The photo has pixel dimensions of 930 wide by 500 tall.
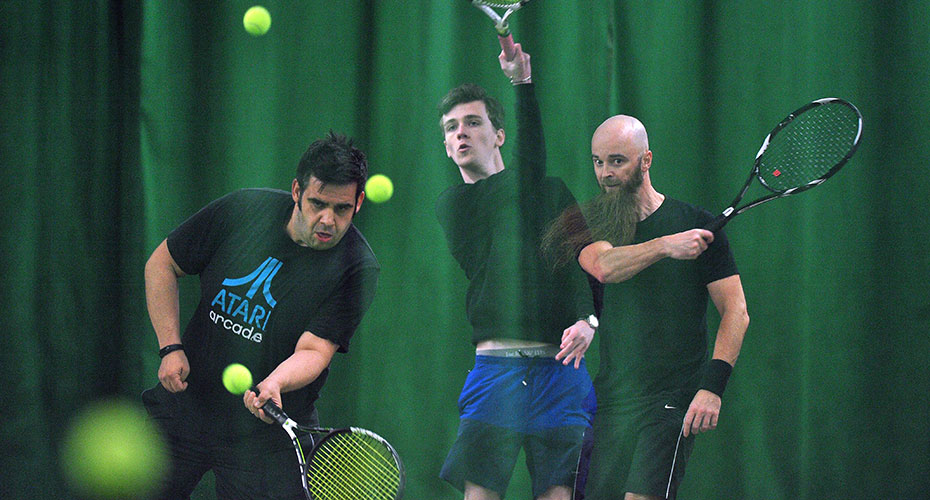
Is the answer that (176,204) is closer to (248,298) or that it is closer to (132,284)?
(132,284)

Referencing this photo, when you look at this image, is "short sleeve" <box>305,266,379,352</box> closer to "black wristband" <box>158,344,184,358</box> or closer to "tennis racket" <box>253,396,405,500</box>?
"tennis racket" <box>253,396,405,500</box>

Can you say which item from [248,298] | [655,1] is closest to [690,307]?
[655,1]

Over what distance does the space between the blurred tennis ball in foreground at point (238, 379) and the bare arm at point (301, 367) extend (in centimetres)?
4

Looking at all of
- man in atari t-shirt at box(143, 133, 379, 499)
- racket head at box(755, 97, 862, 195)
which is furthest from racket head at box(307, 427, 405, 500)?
racket head at box(755, 97, 862, 195)

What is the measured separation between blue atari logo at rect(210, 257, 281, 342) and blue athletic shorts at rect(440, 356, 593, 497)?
0.66 meters

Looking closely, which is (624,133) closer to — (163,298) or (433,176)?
(433,176)

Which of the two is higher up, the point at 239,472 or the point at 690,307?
the point at 690,307

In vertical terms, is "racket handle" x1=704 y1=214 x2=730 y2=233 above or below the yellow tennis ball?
below

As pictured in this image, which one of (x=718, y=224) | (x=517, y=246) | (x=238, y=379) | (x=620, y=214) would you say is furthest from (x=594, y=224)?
(x=238, y=379)

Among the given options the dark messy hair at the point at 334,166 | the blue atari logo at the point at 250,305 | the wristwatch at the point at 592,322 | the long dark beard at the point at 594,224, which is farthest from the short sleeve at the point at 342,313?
the wristwatch at the point at 592,322

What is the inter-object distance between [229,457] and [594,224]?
1.28m

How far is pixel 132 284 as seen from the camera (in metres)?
2.79

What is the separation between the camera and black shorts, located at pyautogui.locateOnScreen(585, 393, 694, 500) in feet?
7.63

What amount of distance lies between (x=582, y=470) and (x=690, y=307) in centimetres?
57
